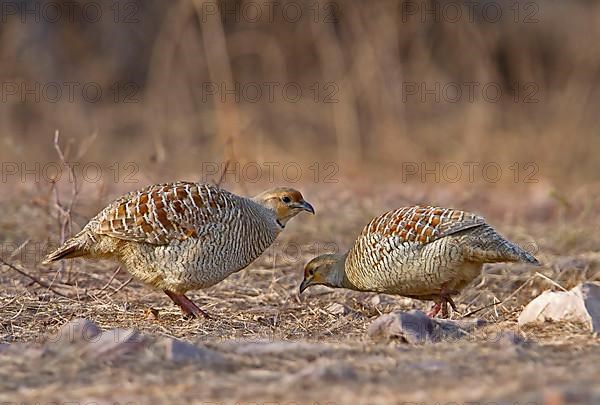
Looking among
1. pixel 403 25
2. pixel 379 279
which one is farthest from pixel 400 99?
pixel 379 279

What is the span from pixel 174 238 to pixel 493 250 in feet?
6.36

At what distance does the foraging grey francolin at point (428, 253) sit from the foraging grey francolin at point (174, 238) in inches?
32.3

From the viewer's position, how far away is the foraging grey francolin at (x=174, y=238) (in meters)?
6.26

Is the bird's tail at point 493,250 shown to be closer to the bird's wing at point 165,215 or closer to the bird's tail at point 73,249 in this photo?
the bird's wing at point 165,215

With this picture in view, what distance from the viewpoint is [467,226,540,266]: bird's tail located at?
601 cm

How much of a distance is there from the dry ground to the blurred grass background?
3.72 m

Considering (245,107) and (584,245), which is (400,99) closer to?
(245,107)

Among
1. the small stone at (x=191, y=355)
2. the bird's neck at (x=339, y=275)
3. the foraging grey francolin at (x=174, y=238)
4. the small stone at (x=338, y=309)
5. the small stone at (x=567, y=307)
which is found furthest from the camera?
the bird's neck at (x=339, y=275)

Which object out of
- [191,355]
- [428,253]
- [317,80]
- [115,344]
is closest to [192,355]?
[191,355]

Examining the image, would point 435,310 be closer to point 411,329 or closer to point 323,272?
point 323,272

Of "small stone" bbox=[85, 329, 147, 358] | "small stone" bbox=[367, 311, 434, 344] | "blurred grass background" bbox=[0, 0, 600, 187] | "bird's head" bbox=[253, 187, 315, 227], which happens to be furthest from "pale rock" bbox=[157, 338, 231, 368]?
"blurred grass background" bbox=[0, 0, 600, 187]

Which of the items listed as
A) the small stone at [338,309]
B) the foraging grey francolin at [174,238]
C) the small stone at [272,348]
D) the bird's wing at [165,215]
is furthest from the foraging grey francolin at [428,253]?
the small stone at [272,348]

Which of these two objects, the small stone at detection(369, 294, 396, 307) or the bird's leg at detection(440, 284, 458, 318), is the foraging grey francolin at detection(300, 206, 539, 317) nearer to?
the bird's leg at detection(440, 284, 458, 318)

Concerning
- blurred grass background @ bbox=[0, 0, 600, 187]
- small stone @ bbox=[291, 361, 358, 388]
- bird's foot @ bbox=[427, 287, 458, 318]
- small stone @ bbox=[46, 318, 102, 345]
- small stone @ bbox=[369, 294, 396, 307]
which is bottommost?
small stone @ bbox=[369, 294, 396, 307]
